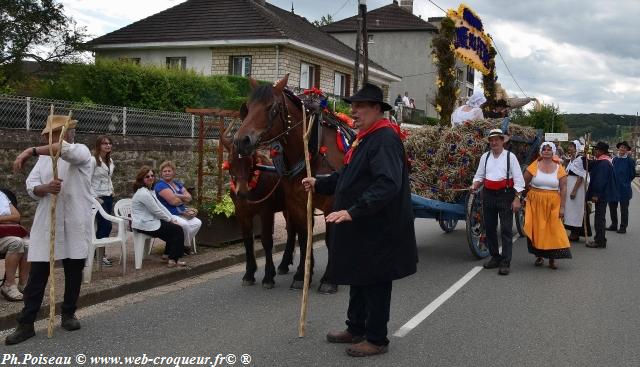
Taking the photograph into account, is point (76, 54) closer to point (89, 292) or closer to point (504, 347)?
point (89, 292)

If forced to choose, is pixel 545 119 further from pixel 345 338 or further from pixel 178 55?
pixel 345 338

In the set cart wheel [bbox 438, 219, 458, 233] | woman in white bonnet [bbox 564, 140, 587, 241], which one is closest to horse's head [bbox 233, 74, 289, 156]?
cart wheel [bbox 438, 219, 458, 233]

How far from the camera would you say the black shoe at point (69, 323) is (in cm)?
546

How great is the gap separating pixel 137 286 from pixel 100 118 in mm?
5766

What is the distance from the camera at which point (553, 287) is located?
24.9 feet

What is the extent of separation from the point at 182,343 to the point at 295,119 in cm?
272

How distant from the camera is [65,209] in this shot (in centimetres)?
534

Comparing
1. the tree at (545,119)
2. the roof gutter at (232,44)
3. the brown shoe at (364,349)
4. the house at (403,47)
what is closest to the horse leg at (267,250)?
the brown shoe at (364,349)

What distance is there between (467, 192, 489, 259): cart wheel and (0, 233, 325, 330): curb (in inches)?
133

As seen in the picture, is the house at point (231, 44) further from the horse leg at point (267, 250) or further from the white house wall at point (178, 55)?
the horse leg at point (267, 250)

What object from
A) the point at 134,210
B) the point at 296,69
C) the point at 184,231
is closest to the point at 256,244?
the point at 184,231

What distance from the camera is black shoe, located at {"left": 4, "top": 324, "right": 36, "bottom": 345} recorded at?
16.5ft

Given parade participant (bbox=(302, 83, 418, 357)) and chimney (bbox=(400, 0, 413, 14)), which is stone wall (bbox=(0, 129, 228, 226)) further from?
chimney (bbox=(400, 0, 413, 14))

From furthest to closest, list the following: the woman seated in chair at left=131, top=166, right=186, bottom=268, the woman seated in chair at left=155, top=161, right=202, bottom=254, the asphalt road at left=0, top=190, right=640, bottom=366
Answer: the woman seated in chair at left=155, top=161, right=202, bottom=254 → the woman seated in chair at left=131, top=166, right=186, bottom=268 → the asphalt road at left=0, top=190, right=640, bottom=366
